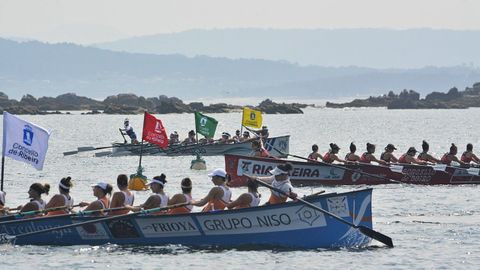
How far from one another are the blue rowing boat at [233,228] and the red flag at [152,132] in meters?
13.3

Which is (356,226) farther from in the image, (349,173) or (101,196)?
(349,173)

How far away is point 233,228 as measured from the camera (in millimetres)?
26594

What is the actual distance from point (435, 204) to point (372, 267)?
12878mm

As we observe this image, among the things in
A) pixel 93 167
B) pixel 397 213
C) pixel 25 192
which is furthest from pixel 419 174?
pixel 93 167

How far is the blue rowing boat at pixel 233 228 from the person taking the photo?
85.7ft

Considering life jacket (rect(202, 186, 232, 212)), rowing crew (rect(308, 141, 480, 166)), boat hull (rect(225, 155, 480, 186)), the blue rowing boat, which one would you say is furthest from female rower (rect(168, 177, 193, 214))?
rowing crew (rect(308, 141, 480, 166))

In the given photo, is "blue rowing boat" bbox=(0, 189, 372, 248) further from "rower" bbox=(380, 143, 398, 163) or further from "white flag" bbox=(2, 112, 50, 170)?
"rower" bbox=(380, 143, 398, 163)

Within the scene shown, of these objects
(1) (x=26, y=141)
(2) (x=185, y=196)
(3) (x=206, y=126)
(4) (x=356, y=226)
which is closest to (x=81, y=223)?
(2) (x=185, y=196)

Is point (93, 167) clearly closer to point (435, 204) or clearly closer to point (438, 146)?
point (435, 204)

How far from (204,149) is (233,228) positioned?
114ft

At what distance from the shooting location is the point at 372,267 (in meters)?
25.2

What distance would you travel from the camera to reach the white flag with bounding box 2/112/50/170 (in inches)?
1152

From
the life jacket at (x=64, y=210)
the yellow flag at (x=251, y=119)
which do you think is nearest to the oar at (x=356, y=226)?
the life jacket at (x=64, y=210)

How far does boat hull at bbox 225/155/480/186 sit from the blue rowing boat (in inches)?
540
